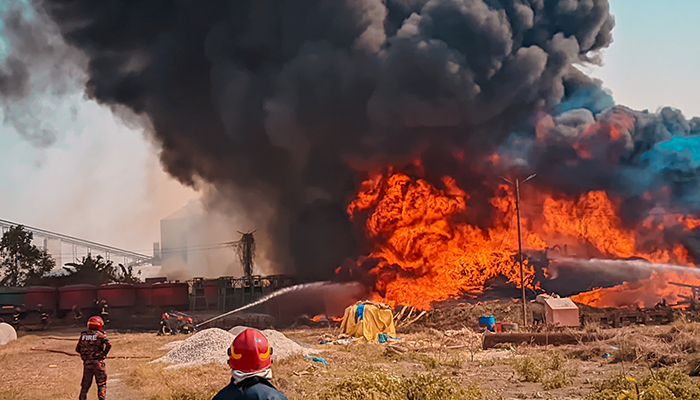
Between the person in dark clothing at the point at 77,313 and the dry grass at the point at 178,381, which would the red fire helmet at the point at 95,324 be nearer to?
the dry grass at the point at 178,381

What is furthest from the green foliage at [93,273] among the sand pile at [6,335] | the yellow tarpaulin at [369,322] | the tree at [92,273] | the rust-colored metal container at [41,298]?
the yellow tarpaulin at [369,322]

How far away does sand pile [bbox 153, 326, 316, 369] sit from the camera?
22.6 metres

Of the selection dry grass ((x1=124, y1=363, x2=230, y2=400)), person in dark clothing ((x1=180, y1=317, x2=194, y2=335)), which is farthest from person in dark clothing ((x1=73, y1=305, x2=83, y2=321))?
dry grass ((x1=124, y1=363, x2=230, y2=400))

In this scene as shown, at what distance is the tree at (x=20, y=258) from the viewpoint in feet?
230

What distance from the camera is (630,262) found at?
43125mm

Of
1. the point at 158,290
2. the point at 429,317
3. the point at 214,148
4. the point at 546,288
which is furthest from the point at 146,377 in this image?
the point at 214,148

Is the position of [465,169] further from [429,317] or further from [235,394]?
[235,394]

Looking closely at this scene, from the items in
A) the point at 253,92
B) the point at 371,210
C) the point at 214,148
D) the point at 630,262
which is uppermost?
the point at 253,92

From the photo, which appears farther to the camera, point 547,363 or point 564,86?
point 564,86

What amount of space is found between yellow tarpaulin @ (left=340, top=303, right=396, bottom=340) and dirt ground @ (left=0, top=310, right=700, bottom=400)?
126 inches

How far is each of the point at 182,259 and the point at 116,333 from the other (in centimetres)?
7632

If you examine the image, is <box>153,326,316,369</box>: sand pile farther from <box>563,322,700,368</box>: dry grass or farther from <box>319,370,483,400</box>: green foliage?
<box>563,322,700,368</box>: dry grass

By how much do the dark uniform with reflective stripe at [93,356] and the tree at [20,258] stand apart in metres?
63.6

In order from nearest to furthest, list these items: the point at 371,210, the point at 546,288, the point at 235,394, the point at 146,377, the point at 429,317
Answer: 1. the point at 235,394
2. the point at 146,377
3. the point at 429,317
4. the point at 546,288
5. the point at 371,210
